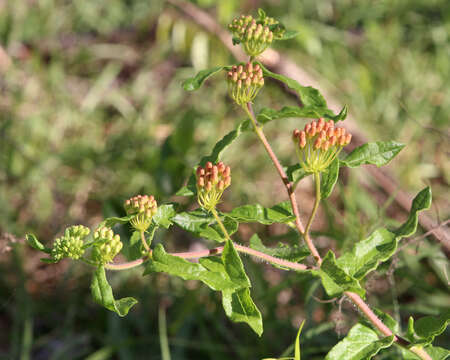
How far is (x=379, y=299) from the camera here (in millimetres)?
2115

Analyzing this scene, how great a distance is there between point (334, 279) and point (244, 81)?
1.47ft

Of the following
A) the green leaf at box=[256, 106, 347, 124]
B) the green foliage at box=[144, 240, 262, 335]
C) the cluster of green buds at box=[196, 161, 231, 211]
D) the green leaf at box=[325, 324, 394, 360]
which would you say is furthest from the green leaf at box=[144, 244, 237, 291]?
the green leaf at box=[256, 106, 347, 124]

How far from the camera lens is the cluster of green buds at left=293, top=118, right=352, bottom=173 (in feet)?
3.35

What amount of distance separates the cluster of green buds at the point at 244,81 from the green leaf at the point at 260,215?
0.23 meters

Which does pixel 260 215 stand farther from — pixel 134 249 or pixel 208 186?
pixel 134 249

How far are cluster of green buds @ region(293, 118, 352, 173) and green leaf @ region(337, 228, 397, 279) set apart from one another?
226 millimetres

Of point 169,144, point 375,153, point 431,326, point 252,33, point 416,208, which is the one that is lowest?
point 169,144

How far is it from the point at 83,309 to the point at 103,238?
4.73 feet

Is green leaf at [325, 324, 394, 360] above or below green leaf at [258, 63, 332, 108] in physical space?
below

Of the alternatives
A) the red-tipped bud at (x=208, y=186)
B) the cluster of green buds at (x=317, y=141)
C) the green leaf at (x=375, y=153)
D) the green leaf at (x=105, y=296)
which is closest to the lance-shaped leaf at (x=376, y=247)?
the green leaf at (x=375, y=153)

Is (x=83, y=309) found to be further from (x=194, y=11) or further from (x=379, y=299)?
(x=194, y=11)

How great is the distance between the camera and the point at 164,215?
1.11 meters

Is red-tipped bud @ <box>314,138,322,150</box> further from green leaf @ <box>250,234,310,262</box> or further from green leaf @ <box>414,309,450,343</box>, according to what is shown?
green leaf @ <box>414,309,450,343</box>

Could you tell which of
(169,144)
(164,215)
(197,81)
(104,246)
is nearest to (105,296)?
(104,246)
